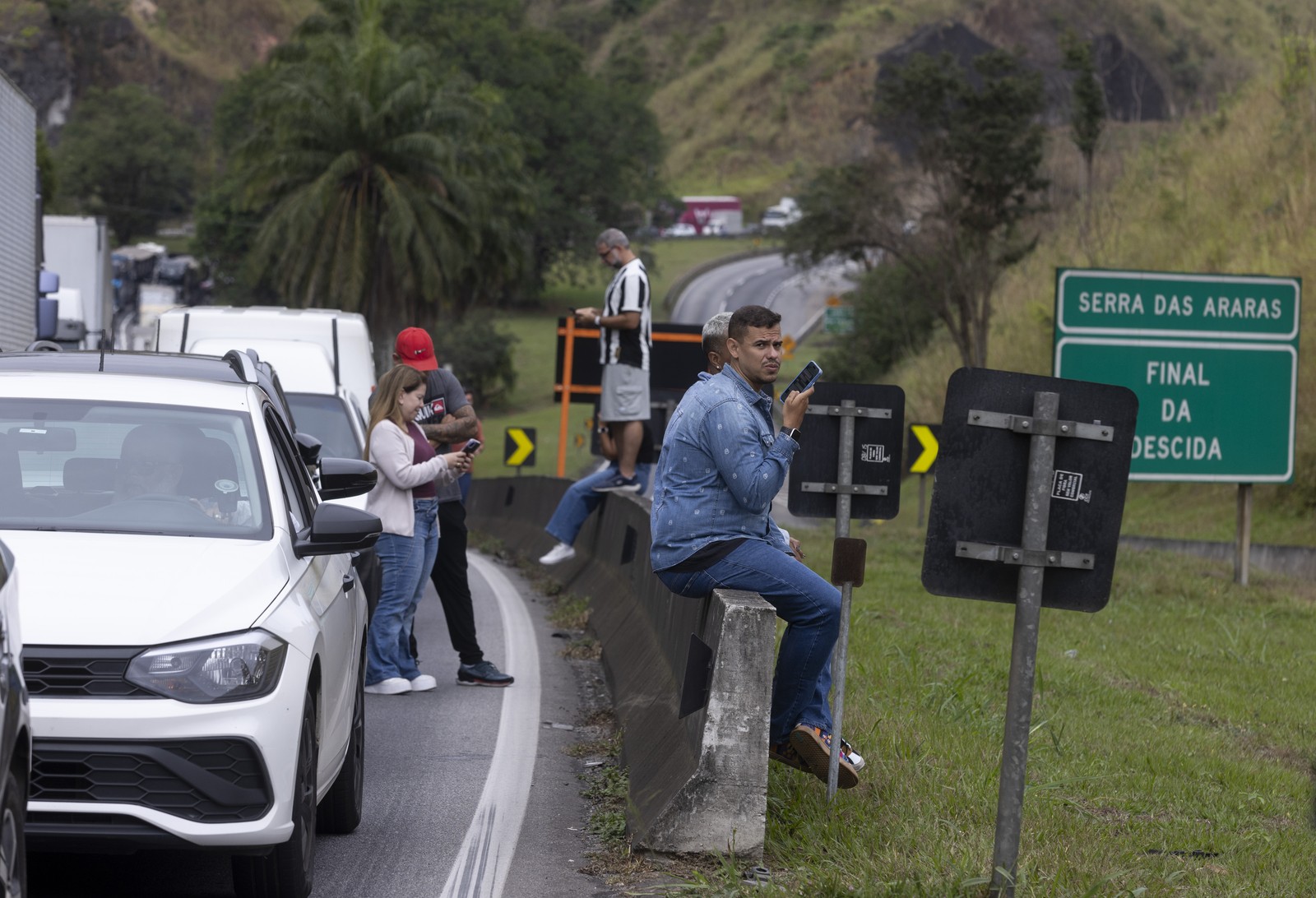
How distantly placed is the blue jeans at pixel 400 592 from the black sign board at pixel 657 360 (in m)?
13.9

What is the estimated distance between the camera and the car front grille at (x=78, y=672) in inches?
195

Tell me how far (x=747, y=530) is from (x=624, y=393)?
6.21 m

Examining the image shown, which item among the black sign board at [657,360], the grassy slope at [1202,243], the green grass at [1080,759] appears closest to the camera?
the green grass at [1080,759]

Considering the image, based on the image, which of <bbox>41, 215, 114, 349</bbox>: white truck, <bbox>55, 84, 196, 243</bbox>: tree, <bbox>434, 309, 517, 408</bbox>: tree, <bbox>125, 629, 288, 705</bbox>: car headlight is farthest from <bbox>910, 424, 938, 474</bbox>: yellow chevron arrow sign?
<bbox>55, 84, 196, 243</bbox>: tree

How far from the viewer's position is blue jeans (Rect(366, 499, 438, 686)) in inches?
387

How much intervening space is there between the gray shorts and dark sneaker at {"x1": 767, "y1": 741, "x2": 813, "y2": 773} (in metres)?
6.16

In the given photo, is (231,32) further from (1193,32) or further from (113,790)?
(113,790)

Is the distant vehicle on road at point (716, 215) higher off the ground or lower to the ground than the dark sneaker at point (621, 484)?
higher

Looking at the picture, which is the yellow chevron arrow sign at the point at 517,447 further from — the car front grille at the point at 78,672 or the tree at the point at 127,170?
the tree at the point at 127,170

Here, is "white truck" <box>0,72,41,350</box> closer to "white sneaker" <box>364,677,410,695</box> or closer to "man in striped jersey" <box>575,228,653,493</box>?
"man in striped jersey" <box>575,228,653,493</box>

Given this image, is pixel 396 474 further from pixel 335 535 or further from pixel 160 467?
pixel 335 535

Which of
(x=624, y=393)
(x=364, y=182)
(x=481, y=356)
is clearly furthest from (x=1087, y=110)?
(x=624, y=393)

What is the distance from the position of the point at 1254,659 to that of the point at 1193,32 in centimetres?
13964

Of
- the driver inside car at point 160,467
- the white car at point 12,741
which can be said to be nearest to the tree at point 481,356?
the driver inside car at point 160,467
